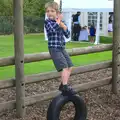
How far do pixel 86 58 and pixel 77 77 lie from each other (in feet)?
15.5

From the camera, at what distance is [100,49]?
22.7 ft

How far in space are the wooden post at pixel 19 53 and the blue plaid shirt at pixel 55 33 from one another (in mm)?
453

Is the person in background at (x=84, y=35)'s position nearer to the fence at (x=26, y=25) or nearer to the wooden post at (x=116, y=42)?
the fence at (x=26, y=25)

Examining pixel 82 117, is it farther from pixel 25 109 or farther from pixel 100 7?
pixel 100 7

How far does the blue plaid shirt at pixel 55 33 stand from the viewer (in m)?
4.83

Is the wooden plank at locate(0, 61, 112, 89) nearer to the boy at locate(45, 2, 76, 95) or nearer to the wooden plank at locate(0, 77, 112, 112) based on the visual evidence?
the wooden plank at locate(0, 77, 112, 112)

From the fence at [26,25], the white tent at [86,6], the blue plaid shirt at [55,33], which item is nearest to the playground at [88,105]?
the blue plaid shirt at [55,33]

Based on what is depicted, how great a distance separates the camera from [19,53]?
5180 millimetres

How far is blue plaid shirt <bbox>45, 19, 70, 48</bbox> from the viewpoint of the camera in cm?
483

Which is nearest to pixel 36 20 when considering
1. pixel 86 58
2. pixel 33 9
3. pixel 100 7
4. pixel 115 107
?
pixel 33 9

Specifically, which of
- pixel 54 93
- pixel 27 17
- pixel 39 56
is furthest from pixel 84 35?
pixel 39 56

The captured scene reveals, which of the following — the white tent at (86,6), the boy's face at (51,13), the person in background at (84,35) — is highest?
the white tent at (86,6)

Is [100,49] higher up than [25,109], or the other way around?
[100,49]

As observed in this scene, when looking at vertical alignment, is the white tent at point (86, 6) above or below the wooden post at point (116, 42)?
above
